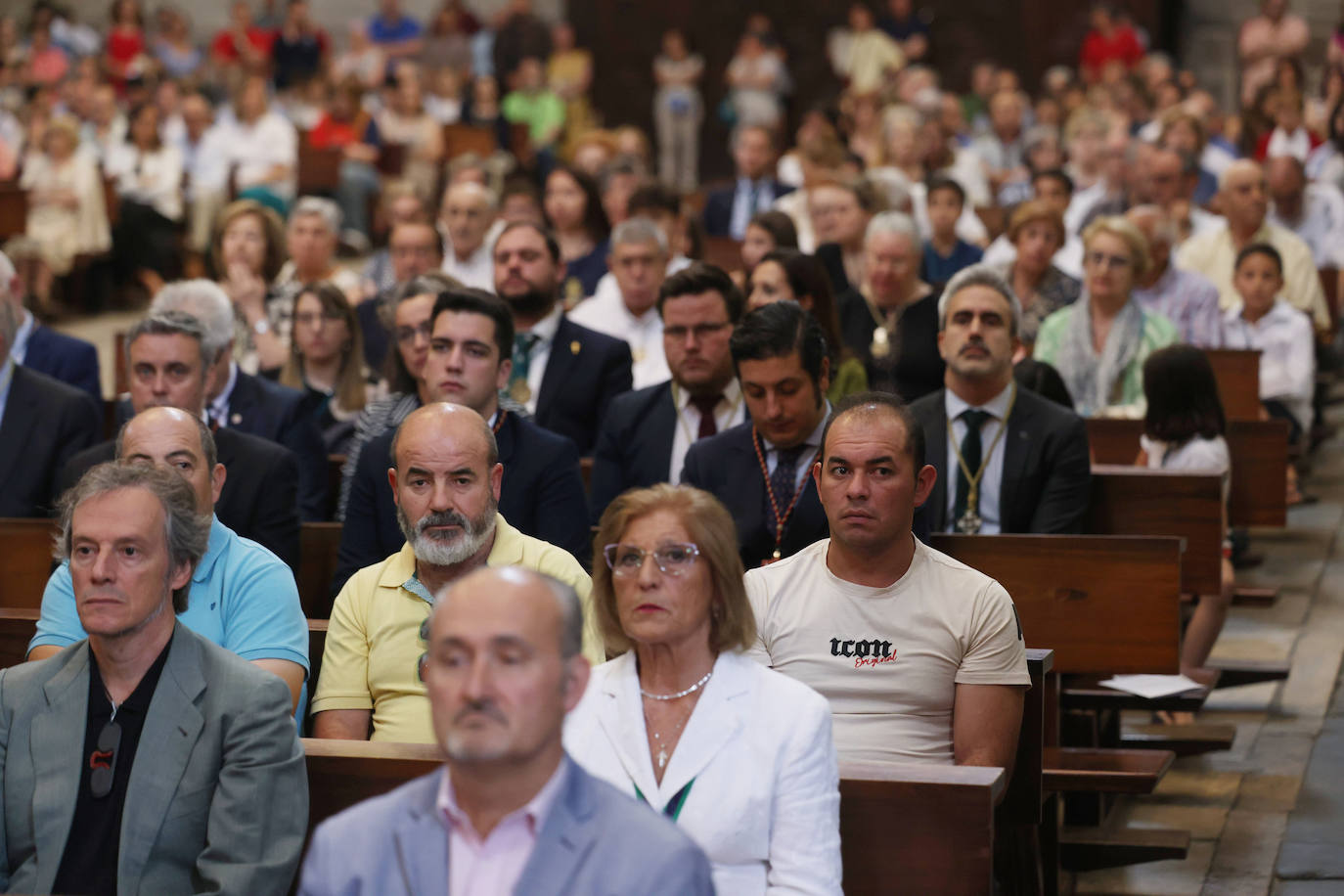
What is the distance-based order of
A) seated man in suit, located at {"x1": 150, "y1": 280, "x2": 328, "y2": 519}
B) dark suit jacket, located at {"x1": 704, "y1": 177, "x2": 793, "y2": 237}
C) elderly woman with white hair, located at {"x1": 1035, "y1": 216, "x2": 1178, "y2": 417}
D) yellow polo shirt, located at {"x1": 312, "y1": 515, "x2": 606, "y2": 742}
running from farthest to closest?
1. dark suit jacket, located at {"x1": 704, "y1": 177, "x2": 793, "y2": 237}
2. elderly woman with white hair, located at {"x1": 1035, "y1": 216, "x2": 1178, "y2": 417}
3. seated man in suit, located at {"x1": 150, "y1": 280, "x2": 328, "y2": 519}
4. yellow polo shirt, located at {"x1": 312, "y1": 515, "x2": 606, "y2": 742}

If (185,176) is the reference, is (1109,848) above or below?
below

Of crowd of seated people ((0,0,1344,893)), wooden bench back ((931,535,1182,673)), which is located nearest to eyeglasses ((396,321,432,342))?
crowd of seated people ((0,0,1344,893))

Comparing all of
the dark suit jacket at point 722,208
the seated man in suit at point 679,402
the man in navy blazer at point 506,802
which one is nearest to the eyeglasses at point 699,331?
the seated man in suit at point 679,402

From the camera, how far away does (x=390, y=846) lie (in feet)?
7.40

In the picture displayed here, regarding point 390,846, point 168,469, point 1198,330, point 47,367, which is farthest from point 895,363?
point 390,846

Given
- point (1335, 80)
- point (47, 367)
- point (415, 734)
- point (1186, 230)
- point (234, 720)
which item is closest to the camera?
point (234, 720)

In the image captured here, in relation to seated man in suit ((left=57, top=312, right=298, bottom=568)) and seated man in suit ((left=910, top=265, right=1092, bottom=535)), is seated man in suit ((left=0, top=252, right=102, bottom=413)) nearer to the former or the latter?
seated man in suit ((left=57, top=312, right=298, bottom=568))

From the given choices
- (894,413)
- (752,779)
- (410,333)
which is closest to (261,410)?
(410,333)

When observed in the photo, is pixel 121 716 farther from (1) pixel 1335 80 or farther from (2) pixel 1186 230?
(1) pixel 1335 80

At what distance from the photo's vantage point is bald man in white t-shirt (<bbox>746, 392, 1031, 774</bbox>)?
11.3ft

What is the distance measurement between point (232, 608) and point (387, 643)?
1.02ft

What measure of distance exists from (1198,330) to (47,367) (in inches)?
178

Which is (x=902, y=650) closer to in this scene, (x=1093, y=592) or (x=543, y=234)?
(x=1093, y=592)

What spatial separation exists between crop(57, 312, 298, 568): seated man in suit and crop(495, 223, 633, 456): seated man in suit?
1.32 m
